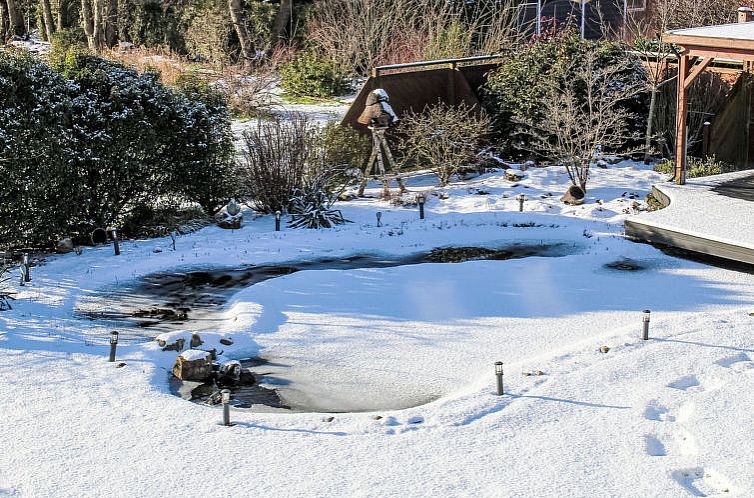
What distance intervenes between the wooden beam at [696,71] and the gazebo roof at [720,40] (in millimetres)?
189

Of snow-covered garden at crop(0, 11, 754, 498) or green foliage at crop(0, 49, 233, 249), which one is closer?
snow-covered garden at crop(0, 11, 754, 498)

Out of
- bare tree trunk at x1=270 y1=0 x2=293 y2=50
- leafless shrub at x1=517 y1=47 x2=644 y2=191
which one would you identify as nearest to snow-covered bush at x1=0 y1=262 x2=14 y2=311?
leafless shrub at x1=517 y1=47 x2=644 y2=191

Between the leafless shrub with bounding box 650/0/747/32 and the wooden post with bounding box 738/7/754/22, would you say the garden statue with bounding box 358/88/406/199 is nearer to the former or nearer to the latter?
the wooden post with bounding box 738/7/754/22

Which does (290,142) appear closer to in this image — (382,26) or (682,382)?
(682,382)

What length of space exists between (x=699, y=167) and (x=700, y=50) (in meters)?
2.57

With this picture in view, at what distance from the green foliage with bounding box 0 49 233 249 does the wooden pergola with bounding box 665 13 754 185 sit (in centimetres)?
662

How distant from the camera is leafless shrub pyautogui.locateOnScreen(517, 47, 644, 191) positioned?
15.0 m

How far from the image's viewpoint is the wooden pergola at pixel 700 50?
13.1m

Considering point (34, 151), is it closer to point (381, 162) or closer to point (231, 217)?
point (231, 217)

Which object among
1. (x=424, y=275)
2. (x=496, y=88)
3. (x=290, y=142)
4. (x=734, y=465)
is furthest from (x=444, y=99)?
(x=734, y=465)

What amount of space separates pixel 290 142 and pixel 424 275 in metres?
3.94

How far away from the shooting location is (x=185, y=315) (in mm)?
10008

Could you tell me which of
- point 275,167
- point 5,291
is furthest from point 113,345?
point 275,167

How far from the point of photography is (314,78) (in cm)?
2347
